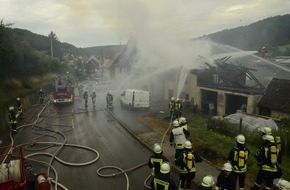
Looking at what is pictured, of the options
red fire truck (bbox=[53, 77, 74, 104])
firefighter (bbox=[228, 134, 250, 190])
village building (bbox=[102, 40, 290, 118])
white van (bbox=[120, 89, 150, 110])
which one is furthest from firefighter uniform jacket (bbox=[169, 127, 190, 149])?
red fire truck (bbox=[53, 77, 74, 104])

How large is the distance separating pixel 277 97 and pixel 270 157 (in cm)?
1444

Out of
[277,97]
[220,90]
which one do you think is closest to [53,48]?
[220,90]

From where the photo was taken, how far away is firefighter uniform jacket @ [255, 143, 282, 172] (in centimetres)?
870

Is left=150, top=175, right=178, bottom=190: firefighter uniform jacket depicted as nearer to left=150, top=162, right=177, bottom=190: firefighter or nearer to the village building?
left=150, top=162, right=177, bottom=190: firefighter

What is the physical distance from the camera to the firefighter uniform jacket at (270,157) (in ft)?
28.5

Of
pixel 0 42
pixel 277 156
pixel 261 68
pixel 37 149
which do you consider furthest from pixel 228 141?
pixel 261 68

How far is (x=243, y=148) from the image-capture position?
8.55 meters

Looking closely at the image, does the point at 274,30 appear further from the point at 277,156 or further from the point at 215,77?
the point at 277,156

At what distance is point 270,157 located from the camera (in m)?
8.73

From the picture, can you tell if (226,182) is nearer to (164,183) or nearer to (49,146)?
(164,183)

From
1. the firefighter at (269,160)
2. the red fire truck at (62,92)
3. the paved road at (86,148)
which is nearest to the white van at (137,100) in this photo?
the paved road at (86,148)

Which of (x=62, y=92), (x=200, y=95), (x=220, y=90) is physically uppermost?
(x=220, y=90)

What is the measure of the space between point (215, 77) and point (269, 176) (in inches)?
805

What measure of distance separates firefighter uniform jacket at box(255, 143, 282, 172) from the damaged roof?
41.5 ft
